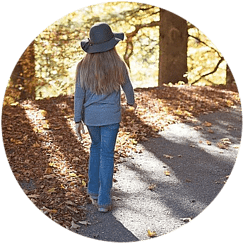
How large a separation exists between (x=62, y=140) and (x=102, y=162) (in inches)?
43.2

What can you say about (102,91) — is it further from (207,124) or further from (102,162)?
(207,124)

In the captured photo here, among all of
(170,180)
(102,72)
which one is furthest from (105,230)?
(102,72)

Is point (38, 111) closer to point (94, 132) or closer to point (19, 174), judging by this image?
point (19, 174)

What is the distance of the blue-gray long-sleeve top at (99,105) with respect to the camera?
3504mm

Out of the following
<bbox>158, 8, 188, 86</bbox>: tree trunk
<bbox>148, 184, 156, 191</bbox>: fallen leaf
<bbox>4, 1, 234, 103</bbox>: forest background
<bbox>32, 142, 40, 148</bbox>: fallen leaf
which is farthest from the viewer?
<bbox>158, 8, 188, 86</bbox>: tree trunk

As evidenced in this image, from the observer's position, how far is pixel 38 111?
5.04 metres

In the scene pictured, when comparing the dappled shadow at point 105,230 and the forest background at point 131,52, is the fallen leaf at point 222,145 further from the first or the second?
the dappled shadow at point 105,230

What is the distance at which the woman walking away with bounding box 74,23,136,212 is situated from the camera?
3.39 metres

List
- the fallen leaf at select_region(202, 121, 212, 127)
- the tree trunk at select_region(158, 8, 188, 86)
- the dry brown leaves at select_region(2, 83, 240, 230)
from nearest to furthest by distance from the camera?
the dry brown leaves at select_region(2, 83, 240, 230)
the tree trunk at select_region(158, 8, 188, 86)
the fallen leaf at select_region(202, 121, 212, 127)

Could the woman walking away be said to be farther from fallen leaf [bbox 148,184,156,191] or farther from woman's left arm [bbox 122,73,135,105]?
fallen leaf [bbox 148,184,156,191]

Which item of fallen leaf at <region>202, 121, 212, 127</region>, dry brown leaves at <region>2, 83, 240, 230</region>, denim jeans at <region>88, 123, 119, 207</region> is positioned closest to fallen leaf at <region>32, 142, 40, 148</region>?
dry brown leaves at <region>2, 83, 240, 230</region>

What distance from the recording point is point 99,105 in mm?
3520

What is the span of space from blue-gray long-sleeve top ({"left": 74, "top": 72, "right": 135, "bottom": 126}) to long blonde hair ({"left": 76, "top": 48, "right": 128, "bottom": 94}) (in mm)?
54

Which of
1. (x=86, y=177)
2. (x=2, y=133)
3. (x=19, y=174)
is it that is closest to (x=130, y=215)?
(x=86, y=177)
